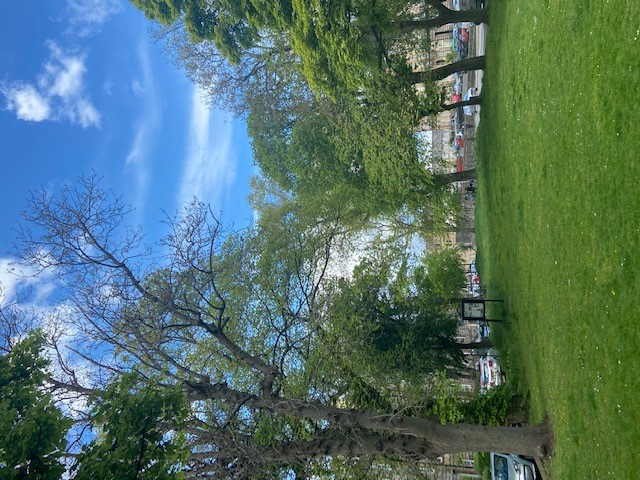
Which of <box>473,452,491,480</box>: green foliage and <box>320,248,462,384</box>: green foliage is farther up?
<box>320,248,462,384</box>: green foliage

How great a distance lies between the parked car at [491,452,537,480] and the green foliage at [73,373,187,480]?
9.89 meters

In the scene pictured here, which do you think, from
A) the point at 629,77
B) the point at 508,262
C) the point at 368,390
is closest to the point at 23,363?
the point at 368,390

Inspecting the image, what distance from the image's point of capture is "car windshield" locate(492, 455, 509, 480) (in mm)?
17000

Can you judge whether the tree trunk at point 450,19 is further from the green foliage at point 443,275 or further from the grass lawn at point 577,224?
the green foliage at point 443,275

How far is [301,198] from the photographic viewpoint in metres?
31.9

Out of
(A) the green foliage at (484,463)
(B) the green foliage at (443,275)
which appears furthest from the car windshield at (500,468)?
(B) the green foliage at (443,275)

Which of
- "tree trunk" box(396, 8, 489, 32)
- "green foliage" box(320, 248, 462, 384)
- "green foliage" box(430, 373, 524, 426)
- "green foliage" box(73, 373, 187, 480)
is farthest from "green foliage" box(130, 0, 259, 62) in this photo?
"green foliage" box(73, 373, 187, 480)

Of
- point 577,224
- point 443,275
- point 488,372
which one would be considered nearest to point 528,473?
point 577,224

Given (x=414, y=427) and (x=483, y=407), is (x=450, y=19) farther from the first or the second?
(x=414, y=427)

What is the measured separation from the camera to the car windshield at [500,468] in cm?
1700

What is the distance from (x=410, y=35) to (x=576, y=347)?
59.3ft

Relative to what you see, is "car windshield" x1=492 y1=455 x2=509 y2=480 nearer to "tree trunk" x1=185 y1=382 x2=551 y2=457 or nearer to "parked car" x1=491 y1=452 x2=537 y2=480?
"parked car" x1=491 y1=452 x2=537 y2=480

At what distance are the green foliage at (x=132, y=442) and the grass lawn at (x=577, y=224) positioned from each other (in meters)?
8.07

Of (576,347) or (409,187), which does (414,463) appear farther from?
(409,187)
